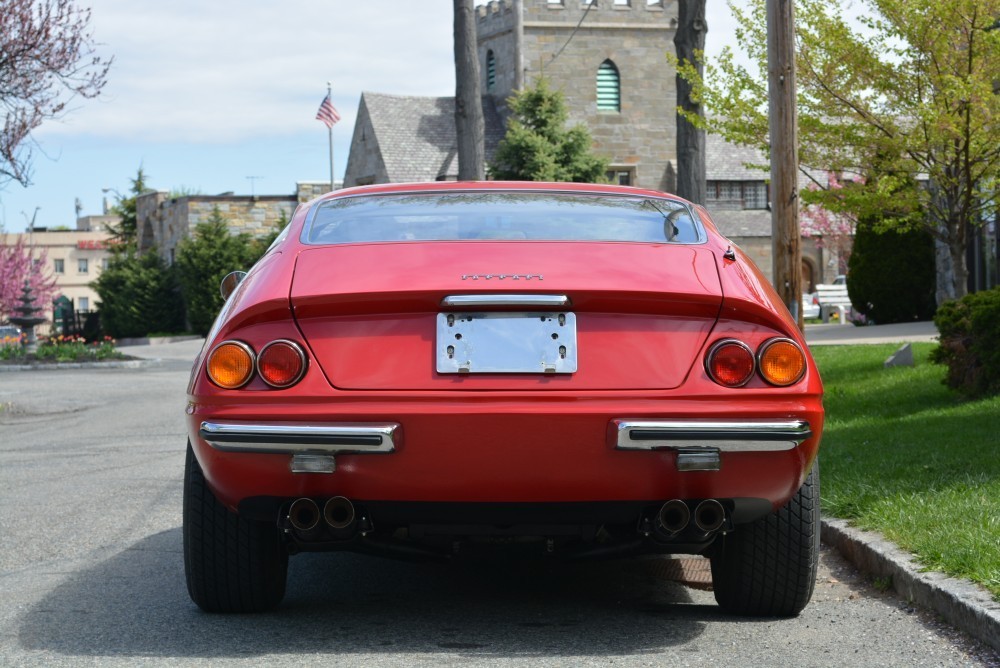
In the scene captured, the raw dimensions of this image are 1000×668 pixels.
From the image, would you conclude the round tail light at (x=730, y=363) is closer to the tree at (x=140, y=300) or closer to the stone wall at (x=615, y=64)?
the tree at (x=140, y=300)

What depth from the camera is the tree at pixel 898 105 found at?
559 inches

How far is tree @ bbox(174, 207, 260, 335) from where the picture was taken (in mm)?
43531

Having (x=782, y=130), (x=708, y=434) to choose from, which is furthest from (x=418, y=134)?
(x=708, y=434)

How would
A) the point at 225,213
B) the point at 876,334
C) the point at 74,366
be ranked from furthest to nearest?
the point at 225,213 < the point at 74,366 < the point at 876,334

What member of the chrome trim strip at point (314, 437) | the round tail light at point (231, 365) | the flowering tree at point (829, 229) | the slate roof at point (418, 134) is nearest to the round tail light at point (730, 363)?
the chrome trim strip at point (314, 437)

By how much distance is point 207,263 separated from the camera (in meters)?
43.7

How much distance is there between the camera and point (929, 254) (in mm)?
27734

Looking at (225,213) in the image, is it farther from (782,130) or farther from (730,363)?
(730,363)

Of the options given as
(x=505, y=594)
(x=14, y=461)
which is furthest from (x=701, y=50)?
(x=505, y=594)

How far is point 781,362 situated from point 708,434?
1.12ft

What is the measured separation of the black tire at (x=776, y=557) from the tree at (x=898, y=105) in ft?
34.1

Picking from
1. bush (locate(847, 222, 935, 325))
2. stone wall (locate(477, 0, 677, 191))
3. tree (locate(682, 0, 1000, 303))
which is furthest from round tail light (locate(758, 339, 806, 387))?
stone wall (locate(477, 0, 677, 191))

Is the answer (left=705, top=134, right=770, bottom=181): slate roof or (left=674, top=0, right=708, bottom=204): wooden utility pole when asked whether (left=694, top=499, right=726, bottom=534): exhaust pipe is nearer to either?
(left=674, top=0, right=708, bottom=204): wooden utility pole

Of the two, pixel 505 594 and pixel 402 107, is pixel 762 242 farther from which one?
pixel 505 594
